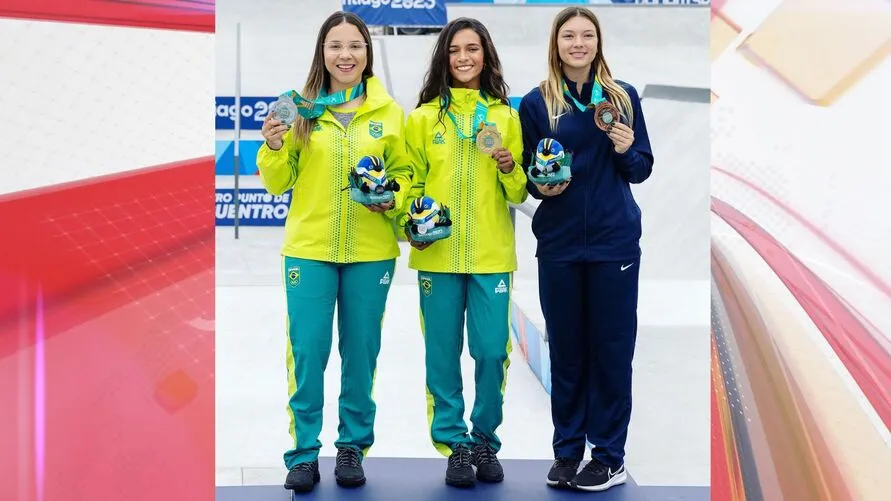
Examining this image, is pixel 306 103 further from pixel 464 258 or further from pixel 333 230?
pixel 464 258

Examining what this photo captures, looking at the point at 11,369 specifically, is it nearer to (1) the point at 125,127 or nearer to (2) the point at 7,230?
(2) the point at 7,230

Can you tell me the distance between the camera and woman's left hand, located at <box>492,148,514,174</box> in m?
2.93

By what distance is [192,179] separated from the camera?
1.94 metres

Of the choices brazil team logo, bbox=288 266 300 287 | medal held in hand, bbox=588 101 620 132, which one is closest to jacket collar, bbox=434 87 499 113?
medal held in hand, bbox=588 101 620 132

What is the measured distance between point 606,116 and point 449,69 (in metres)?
0.53

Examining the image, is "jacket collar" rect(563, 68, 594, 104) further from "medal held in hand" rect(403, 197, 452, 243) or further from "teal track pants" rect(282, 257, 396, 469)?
"teal track pants" rect(282, 257, 396, 469)

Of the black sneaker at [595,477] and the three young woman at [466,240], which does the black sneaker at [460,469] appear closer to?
the three young woman at [466,240]

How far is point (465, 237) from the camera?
Result: 9.92ft

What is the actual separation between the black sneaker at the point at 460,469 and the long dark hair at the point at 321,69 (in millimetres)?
1065

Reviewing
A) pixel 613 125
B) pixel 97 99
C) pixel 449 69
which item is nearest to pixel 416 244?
pixel 449 69

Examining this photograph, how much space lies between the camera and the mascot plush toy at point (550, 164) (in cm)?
284

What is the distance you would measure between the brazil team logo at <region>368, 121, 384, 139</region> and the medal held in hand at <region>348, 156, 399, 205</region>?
0.17m

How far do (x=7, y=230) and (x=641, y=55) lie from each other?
7569 mm

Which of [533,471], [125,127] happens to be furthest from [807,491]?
[125,127]
